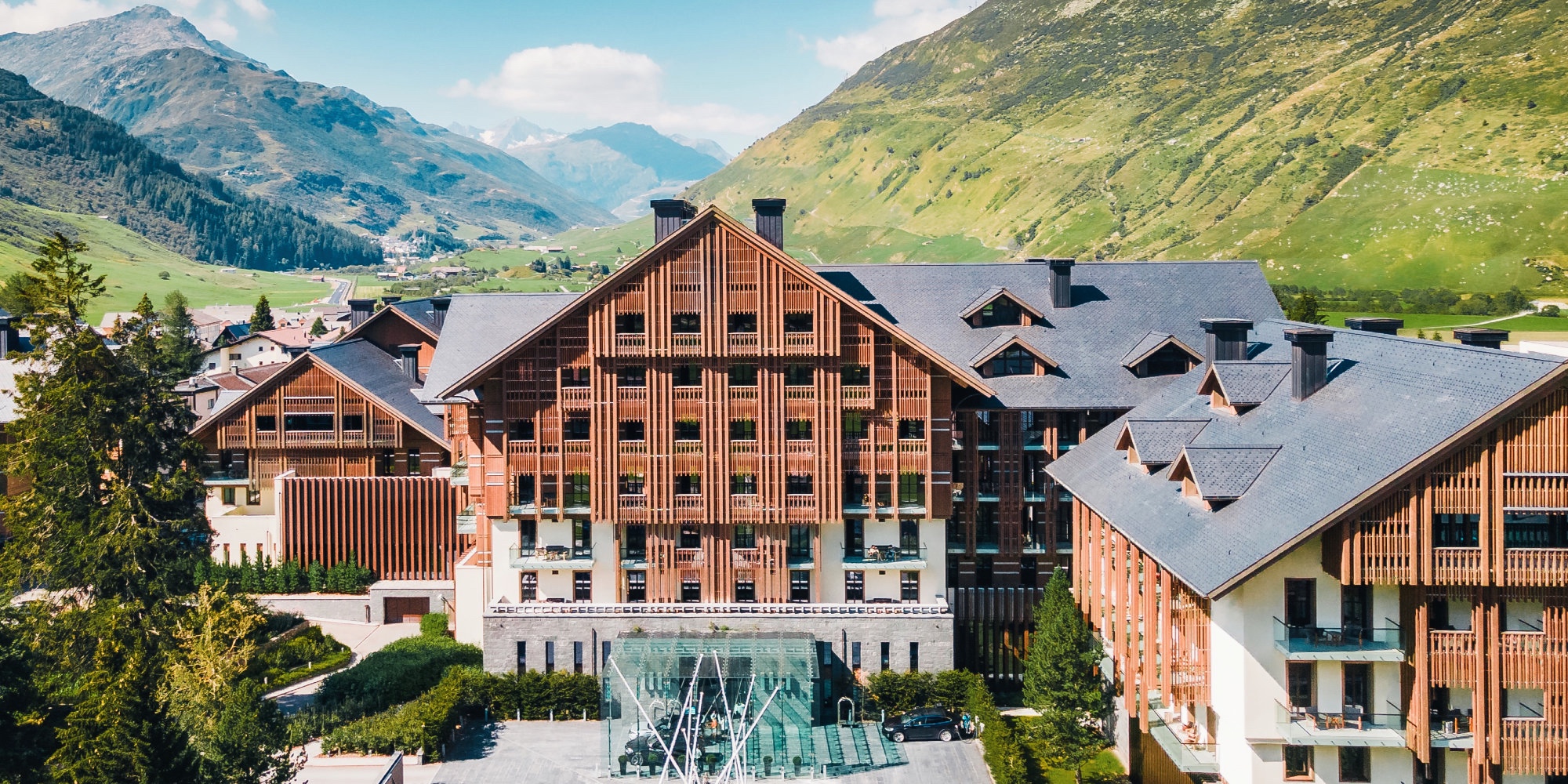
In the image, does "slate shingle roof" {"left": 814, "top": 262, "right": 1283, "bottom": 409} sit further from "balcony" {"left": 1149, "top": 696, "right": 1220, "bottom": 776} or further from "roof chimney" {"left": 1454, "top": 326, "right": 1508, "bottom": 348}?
"balcony" {"left": 1149, "top": 696, "right": 1220, "bottom": 776}

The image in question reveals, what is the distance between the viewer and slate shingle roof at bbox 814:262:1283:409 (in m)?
50.8

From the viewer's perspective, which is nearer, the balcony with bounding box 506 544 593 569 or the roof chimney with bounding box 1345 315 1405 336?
the roof chimney with bounding box 1345 315 1405 336

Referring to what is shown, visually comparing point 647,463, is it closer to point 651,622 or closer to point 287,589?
point 651,622

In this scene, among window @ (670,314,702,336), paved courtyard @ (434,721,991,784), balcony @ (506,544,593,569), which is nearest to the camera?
paved courtyard @ (434,721,991,784)

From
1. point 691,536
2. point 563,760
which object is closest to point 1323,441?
point 691,536

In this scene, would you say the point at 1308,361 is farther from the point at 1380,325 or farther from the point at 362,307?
the point at 362,307

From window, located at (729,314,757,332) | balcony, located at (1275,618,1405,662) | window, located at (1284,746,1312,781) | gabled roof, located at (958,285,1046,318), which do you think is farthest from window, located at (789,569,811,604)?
window, located at (1284,746,1312,781)

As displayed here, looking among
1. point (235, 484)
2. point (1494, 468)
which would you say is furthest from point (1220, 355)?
point (235, 484)

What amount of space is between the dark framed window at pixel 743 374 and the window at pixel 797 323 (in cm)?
225

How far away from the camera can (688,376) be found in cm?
4778

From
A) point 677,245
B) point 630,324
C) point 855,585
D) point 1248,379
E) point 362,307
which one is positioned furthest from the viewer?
point 362,307

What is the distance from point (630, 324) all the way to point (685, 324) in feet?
7.41

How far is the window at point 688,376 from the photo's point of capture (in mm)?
47625

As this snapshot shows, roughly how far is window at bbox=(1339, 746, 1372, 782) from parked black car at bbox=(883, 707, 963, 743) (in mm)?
15013
